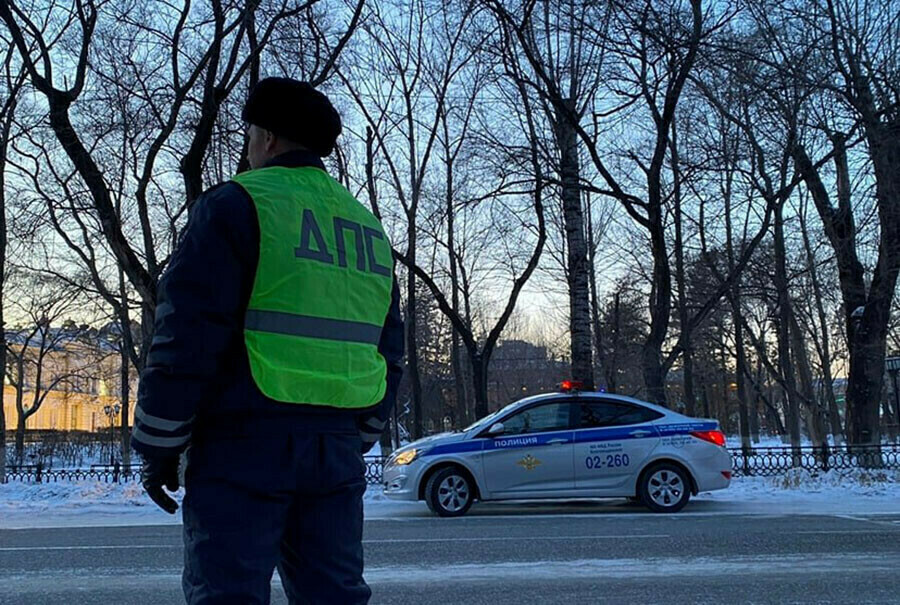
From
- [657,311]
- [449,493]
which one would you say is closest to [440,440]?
[449,493]

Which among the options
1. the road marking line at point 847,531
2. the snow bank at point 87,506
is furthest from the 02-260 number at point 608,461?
the road marking line at point 847,531

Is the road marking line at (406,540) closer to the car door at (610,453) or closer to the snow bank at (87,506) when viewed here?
the snow bank at (87,506)

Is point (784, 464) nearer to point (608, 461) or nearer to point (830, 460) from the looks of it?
point (830, 460)

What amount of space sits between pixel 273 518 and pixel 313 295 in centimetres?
58

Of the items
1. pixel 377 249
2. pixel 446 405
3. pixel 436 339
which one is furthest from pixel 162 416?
pixel 446 405

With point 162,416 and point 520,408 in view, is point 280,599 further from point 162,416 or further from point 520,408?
point 520,408

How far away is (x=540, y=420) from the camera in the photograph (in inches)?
464

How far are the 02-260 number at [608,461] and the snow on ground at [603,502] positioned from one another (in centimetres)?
71

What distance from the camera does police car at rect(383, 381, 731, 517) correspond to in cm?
1157

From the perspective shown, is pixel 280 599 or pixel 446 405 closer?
pixel 280 599

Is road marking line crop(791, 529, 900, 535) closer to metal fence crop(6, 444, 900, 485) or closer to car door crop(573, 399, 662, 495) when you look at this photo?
car door crop(573, 399, 662, 495)

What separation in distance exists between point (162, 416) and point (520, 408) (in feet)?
32.5

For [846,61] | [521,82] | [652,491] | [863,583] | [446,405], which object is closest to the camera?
[863,583]

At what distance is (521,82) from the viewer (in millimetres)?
17547
